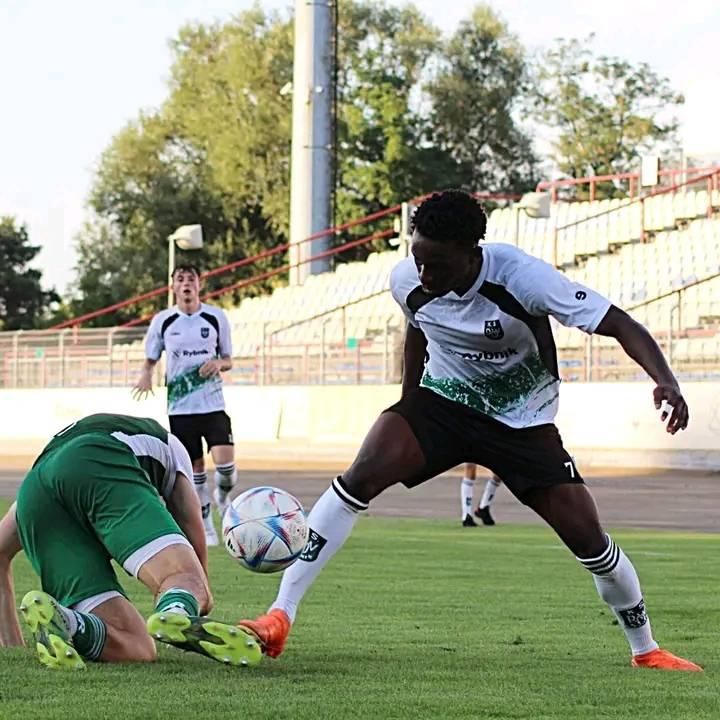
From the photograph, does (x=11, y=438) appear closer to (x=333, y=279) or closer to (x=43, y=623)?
(x=333, y=279)

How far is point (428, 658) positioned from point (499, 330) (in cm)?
142

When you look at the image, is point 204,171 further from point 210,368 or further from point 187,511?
point 187,511

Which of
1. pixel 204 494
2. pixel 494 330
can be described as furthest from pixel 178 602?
pixel 204 494

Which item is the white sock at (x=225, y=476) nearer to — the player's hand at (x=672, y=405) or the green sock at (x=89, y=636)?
the green sock at (x=89, y=636)

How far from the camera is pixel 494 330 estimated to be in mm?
7520

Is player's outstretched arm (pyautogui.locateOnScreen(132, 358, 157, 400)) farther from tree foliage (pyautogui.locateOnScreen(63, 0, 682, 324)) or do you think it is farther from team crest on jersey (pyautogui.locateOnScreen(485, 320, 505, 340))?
tree foliage (pyautogui.locateOnScreen(63, 0, 682, 324))

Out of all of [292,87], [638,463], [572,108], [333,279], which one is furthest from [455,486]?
[572,108]

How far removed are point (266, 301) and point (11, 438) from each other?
35.0 ft

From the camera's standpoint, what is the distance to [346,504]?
7633 mm

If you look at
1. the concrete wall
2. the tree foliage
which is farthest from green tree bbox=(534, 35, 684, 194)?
the concrete wall

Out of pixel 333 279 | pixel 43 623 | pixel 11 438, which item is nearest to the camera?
pixel 43 623

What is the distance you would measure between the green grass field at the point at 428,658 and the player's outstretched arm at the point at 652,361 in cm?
103

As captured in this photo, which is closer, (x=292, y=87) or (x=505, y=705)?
(x=505, y=705)

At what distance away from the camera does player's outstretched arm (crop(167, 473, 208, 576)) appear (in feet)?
25.2
